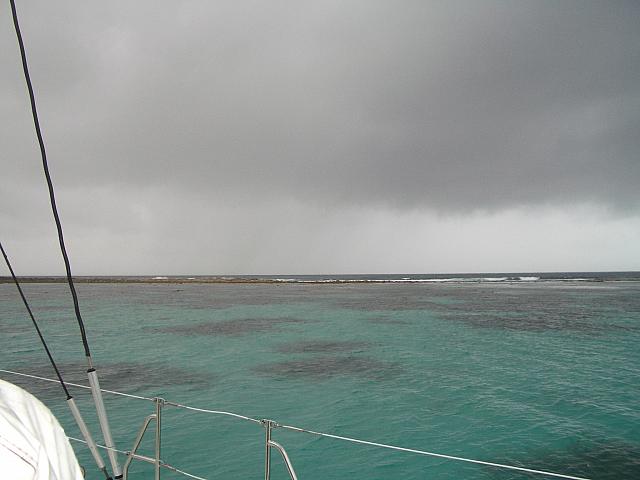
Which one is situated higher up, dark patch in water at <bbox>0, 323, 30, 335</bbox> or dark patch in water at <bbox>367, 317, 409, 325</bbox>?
dark patch in water at <bbox>0, 323, 30, 335</bbox>

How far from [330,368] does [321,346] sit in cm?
488

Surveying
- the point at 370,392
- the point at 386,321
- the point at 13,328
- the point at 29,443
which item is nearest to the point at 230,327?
the point at 386,321

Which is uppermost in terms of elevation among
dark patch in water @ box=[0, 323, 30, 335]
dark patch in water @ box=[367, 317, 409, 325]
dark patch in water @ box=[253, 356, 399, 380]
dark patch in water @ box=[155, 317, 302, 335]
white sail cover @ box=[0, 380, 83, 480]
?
white sail cover @ box=[0, 380, 83, 480]

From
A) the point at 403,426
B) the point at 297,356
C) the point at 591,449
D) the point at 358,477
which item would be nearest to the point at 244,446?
the point at 358,477

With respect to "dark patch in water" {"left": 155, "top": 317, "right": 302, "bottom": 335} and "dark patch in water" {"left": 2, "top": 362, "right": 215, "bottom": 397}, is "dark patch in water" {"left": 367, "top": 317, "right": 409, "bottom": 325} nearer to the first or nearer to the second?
"dark patch in water" {"left": 155, "top": 317, "right": 302, "bottom": 335}

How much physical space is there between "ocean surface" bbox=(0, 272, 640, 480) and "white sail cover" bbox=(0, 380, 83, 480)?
22.0 feet

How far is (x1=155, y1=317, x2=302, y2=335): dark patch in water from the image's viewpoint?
25547mm

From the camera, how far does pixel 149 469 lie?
826 cm

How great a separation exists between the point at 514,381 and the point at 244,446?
9957 mm

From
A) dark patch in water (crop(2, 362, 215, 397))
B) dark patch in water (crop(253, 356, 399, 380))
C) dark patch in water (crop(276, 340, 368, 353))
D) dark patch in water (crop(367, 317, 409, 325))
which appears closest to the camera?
dark patch in water (crop(2, 362, 215, 397))

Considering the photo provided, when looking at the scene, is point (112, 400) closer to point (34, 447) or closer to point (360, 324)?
point (34, 447)

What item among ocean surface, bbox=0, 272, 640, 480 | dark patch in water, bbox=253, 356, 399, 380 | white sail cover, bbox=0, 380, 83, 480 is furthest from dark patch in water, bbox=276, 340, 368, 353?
white sail cover, bbox=0, 380, 83, 480

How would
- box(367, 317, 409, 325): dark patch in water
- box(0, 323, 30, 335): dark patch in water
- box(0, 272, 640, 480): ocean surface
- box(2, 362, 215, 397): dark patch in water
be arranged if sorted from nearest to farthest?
box(0, 272, 640, 480): ocean surface → box(2, 362, 215, 397): dark patch in water → box(0, 323, 30, 335): dark patch in water → box(367, 317, 409, 325): dark patch in water

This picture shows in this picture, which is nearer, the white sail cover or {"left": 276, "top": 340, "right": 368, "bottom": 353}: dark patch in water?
the white sail cover
